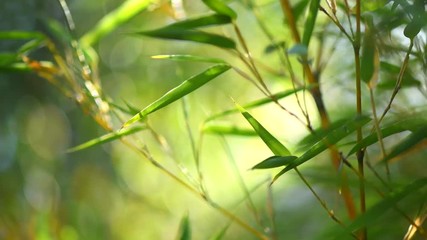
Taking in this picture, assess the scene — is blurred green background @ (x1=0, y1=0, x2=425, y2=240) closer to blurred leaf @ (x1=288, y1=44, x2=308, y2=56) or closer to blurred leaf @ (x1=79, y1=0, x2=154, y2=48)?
blurred leaf @ (x1=79, y1=0, x2=154, y2=48)

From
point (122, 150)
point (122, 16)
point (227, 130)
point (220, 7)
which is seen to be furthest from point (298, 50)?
point (122, 150)

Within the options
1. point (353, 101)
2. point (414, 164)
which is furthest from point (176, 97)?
point (353, 101)

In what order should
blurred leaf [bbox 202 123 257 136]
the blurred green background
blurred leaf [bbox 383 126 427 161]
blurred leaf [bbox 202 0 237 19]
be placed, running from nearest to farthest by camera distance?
blurred leaf [bbox 383 126 427 161]
blurred leaf [bbox 202 0 237 19]
blurred leaf [bbox 202 123 257 136]
the blurred green background

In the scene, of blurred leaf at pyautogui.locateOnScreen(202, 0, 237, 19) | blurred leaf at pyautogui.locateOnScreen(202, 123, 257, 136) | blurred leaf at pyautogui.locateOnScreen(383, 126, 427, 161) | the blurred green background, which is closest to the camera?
blurred leaf at pyautogui.locateOnScreen(383, 126, 427, 161)

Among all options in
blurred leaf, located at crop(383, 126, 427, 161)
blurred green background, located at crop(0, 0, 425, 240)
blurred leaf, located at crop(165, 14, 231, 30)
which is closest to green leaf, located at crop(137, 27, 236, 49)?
blurred leaf, located at crop(165, 14, 231, 30)

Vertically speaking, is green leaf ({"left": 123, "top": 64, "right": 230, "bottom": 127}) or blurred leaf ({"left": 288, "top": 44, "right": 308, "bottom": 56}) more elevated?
green leaf ({"left": 123, "top": 64, "right": 230, "bottom": 127})

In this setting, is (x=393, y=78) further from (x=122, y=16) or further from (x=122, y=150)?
(x=122, y=150)
